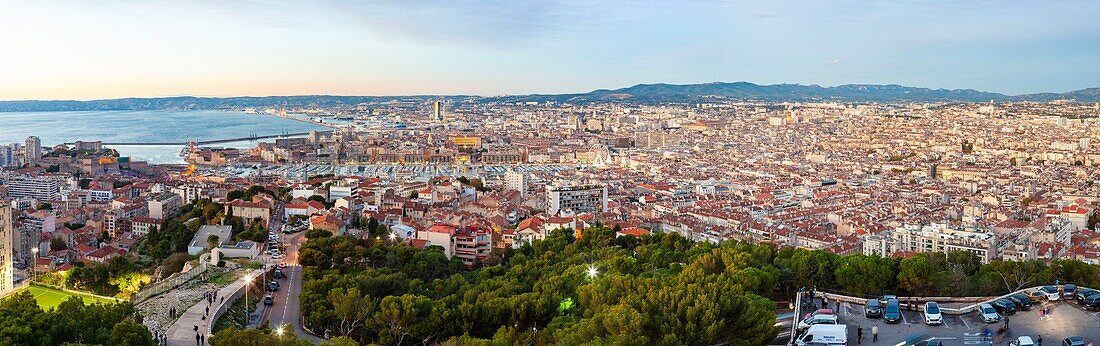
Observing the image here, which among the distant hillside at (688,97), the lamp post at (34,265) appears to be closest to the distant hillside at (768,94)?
the distant hillside at (688,97)

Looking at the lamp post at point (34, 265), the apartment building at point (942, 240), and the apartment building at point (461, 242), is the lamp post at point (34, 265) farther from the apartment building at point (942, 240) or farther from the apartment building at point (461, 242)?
the apartment building at point (942, 240)

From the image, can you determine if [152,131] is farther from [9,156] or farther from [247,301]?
[247,301]

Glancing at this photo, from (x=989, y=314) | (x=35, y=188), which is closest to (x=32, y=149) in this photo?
(x=35, y=188)

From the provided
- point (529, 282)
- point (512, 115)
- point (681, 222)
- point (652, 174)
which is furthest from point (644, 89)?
point (529, 282)

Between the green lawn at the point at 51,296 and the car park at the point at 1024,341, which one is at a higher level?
the car park at the point at 1024,341

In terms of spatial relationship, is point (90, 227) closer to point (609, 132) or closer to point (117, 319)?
point (117, 319)
